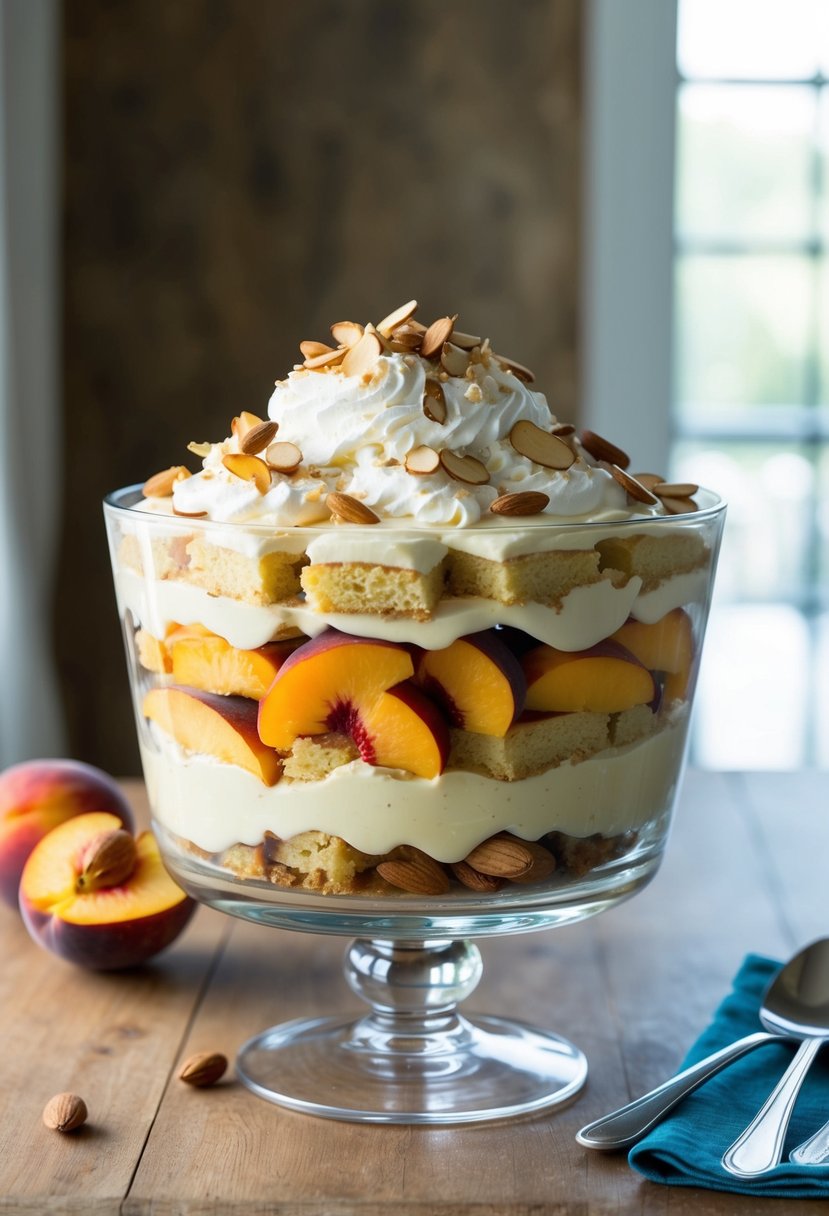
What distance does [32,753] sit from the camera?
7.51 ft

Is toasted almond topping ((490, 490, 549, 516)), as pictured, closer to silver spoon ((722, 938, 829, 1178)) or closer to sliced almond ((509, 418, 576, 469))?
sliced almond ((509, 418, 576, 469))

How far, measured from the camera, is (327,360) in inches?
34.5

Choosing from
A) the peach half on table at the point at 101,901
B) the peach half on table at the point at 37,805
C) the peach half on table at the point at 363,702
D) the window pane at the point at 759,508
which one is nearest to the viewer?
the peach half on table at the point at 363,702

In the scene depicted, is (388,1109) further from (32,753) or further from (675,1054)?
(32,753)

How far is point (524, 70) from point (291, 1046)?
1.86 meters

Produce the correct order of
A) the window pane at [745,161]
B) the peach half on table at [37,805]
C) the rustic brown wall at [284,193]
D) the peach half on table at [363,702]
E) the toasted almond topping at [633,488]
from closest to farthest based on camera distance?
the peach half on table at [363,702] < the toasted almond topping at [633,488] < the peach half on table at [37,805] < the rustic brown wall at [284,193] < the window pane at [745,161]

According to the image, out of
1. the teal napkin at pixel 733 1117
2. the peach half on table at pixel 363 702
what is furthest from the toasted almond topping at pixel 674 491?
the teal napkin at pixel 733 1117

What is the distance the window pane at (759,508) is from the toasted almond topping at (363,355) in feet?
5.92

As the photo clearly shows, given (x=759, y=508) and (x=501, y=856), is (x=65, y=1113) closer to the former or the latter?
(x=501, y=856)

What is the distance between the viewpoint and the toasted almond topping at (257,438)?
2.71ft

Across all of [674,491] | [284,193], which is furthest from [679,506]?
[284,193]

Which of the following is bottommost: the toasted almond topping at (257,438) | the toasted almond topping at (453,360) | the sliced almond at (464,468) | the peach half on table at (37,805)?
the peach half on table at (37,805)

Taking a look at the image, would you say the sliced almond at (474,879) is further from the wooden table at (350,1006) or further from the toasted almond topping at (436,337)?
the toasted almond topping at (436,337)

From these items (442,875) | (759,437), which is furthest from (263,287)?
(442,875)
